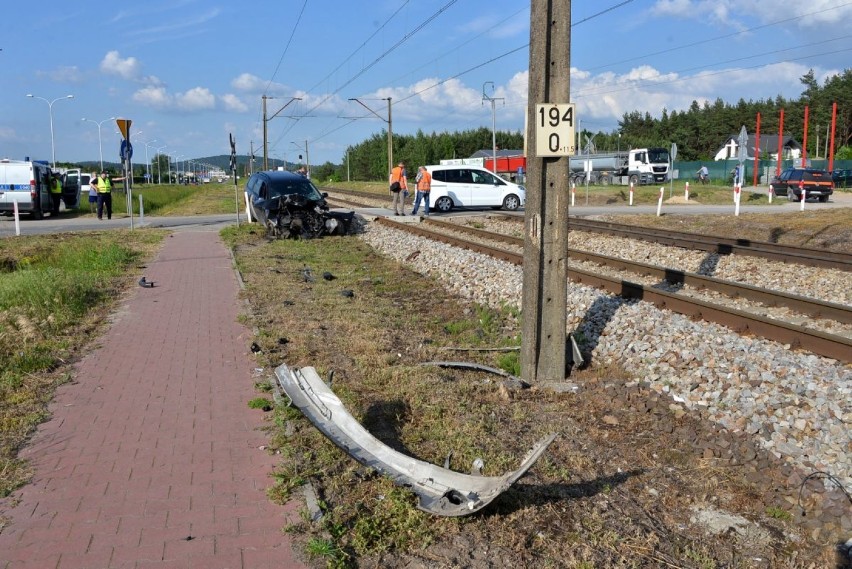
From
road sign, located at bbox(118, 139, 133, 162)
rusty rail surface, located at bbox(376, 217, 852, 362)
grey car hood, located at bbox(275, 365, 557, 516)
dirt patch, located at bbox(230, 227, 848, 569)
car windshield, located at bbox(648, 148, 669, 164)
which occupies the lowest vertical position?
dirt patch, located at bbox(230, 227, 848, 569)

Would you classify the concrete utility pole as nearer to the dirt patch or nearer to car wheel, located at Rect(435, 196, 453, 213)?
the dirt patch

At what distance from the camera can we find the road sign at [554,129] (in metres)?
6.69

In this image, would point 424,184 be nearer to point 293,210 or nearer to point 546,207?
point 293,210

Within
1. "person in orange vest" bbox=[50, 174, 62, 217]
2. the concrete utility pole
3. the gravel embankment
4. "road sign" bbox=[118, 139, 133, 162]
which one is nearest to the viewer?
the gravel embankment

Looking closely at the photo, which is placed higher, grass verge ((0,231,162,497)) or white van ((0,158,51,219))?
white van ((0,158,51,219))

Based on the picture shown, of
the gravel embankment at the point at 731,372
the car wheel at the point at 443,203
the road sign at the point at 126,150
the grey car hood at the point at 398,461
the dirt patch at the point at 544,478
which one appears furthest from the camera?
the car wheel at the point at 443,203

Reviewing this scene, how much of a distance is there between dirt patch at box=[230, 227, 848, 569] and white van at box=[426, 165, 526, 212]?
2112 centimetres

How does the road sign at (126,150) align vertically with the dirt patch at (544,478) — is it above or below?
above

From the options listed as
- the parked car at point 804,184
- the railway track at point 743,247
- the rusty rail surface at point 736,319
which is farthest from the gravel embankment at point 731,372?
the parked car at point 804,184

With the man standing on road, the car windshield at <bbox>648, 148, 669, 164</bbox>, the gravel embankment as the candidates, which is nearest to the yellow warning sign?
the man standing on road

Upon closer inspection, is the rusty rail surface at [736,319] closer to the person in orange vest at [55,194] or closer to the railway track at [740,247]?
the railway track at [740,247]

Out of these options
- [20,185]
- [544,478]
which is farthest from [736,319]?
[20,185]

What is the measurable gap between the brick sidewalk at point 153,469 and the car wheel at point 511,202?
22002mm

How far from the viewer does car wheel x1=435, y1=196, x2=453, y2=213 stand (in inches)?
1145
